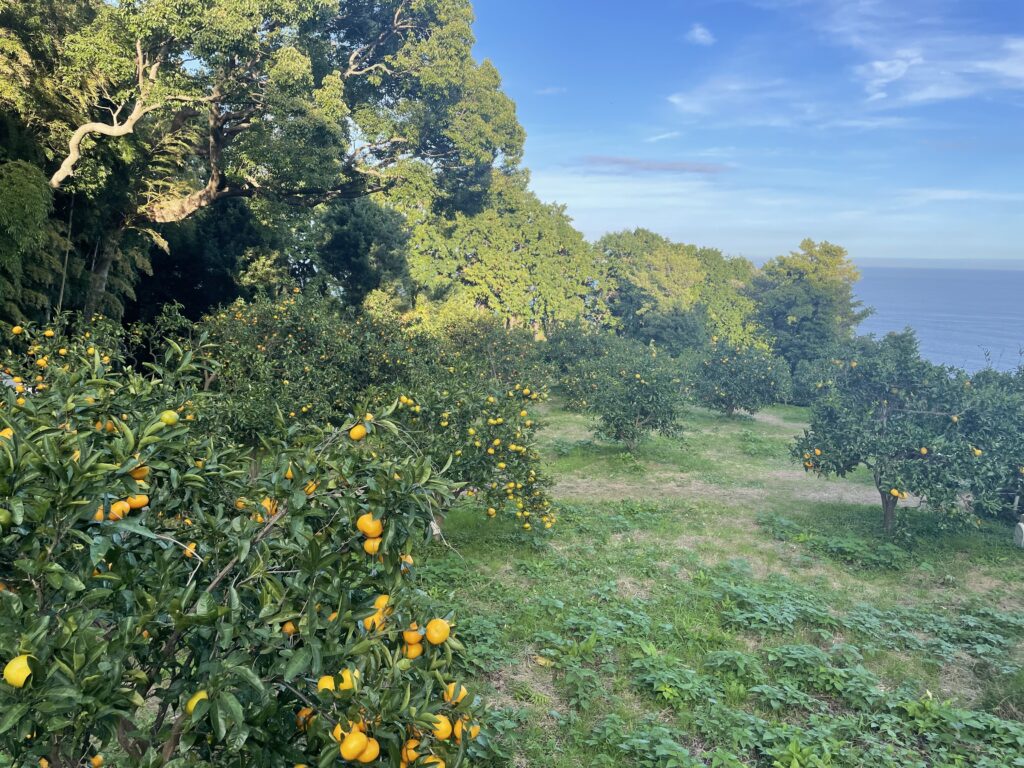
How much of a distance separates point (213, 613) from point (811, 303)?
111ft

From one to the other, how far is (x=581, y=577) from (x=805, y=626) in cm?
213

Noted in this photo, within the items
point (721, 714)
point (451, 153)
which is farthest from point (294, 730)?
point (451, 153)

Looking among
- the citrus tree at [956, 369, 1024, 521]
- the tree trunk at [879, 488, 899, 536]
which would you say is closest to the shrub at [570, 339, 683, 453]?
the tree trunk at [879, 488, 899, 536]

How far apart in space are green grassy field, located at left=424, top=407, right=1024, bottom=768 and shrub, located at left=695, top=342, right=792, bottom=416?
905 centimetres

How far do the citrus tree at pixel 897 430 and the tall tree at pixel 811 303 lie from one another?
2206cm

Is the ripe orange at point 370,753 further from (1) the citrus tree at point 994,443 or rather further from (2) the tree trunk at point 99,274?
(2) the tree trunk at point 99,274

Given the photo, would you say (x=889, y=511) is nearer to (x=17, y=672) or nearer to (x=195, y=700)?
(x=195, y=700)

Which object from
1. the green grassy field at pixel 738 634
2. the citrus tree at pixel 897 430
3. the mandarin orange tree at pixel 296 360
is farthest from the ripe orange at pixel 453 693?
the citrus tree at pixel 897 430

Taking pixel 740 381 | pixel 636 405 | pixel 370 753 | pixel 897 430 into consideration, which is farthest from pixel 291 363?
pixel 740 381

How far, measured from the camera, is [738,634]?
5.36 m

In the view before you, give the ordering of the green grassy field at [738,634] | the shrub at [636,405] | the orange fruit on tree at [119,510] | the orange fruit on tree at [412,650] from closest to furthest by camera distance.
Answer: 1. the orange fruit on tree at [119,510]
2. the orange fruit on tree at [412,650]
3. the green grassy field at [738,634]
4. the shrub at [636,405]

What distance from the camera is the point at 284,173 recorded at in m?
11.8

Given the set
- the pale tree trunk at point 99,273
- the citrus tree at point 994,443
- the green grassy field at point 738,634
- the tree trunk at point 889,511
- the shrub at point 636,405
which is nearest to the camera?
the green grassy field at point 738,634

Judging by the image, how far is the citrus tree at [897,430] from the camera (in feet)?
24.6
